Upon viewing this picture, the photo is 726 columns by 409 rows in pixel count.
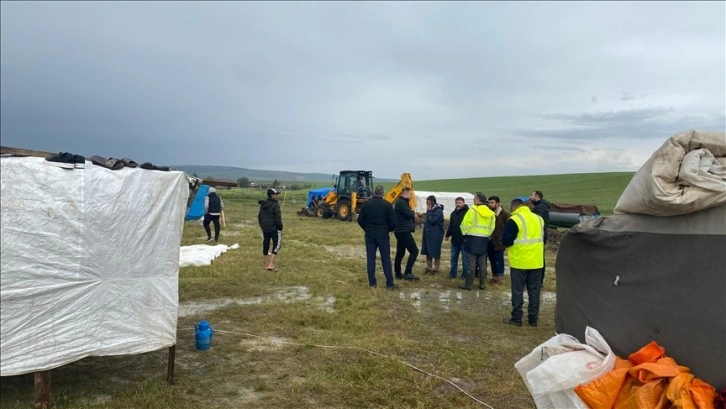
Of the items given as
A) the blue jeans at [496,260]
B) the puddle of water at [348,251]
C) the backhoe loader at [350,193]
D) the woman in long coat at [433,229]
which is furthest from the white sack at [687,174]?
the backhoe loader at [350,193]

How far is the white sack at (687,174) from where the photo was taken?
241cm

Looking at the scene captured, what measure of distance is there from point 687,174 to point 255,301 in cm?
630

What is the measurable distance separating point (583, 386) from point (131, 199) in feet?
11.4

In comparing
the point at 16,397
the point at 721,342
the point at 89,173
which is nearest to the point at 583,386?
the point at 721,342

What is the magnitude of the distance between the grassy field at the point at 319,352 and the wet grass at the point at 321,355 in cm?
1

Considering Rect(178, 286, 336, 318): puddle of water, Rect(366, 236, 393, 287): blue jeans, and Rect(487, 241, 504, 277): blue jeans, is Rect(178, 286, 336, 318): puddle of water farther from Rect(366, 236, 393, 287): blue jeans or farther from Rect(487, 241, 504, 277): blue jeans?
Rect(487, 241, 504, 277): blue jeans

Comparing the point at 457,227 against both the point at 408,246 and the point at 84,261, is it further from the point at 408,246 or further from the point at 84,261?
the point at 84,261

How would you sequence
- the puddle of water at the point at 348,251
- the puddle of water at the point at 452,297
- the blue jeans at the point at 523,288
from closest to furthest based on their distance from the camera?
the blue jeans at the point at 523,288
the puddle of water at the point at 452,297
the puddle of water at the point at 348,251

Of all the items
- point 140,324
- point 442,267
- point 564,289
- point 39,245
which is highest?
point 39,245

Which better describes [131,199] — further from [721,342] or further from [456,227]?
[456,227]

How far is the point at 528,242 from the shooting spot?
20.6 ft

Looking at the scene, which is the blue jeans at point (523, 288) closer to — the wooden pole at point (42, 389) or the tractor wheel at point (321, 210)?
the wooden pole at point (42, 389)

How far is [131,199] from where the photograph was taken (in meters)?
3.80

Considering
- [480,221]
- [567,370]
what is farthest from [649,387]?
[480,221]
